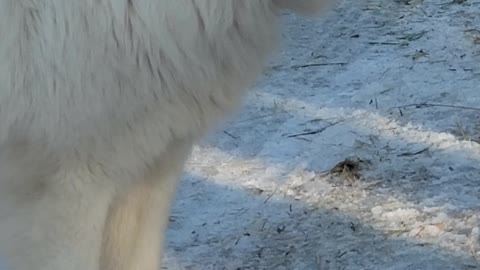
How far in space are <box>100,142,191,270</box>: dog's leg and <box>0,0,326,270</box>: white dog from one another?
0.64ft

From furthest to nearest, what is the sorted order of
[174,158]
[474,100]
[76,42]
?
[474,100], [174,158], [76,42]

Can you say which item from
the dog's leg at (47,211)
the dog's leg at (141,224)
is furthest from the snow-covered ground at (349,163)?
the dog's leg at (47,211)

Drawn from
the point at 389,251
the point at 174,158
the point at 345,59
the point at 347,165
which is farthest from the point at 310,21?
the point at 174,158

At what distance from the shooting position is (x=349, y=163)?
3.27m

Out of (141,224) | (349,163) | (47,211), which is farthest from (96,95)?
(349,163)

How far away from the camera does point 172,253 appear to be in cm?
293

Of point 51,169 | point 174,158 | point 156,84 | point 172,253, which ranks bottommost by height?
point 172,253

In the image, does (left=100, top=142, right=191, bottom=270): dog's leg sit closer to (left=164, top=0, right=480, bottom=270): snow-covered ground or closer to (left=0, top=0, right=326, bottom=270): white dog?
(left=0, top=0, right=326, bottom=270): white dog

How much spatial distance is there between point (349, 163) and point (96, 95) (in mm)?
1511

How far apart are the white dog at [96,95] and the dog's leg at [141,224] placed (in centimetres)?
20

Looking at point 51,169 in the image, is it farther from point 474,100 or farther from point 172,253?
point 474,100

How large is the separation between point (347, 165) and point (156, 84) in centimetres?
140

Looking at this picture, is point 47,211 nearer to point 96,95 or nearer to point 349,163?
point 96,95

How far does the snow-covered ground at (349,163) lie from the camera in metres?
2.91
